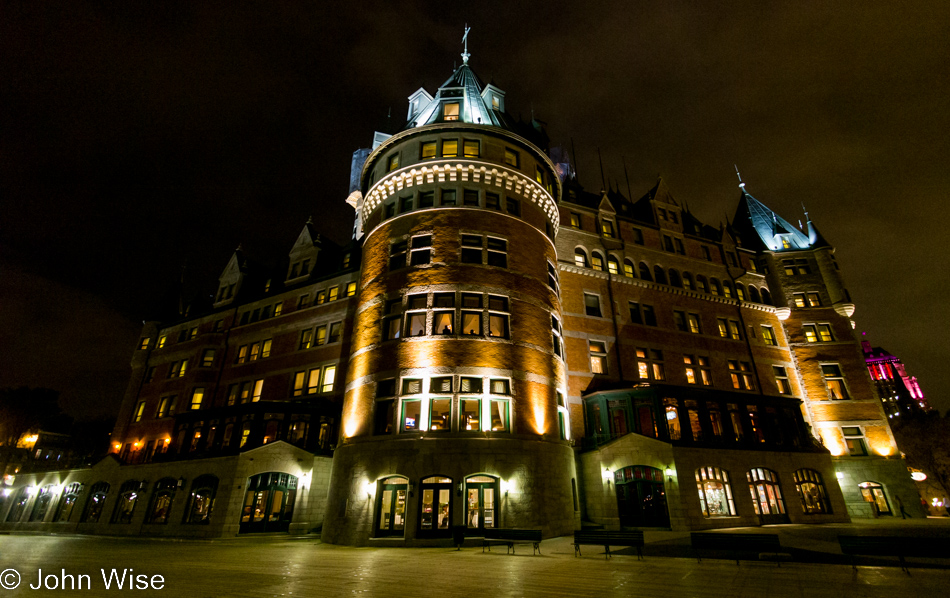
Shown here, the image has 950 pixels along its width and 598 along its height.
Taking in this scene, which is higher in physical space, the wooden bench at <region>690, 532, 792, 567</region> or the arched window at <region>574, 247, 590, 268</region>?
the arched window at <region>574, 247, 590, 268</region>

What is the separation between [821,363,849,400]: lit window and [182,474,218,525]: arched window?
45184 mm

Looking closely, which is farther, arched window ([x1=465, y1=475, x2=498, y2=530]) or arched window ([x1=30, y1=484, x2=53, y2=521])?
arched window ([x1=30, y1=484, x2=53, y2=521])

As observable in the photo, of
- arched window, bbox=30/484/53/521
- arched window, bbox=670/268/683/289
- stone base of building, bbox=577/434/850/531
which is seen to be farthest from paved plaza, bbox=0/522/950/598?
arched window, bbox=30/484/53/521

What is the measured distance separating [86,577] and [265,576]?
439cm

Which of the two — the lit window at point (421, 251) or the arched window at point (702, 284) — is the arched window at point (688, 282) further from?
the lit window at point (421, 251)

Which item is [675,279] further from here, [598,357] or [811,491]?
[811,491]

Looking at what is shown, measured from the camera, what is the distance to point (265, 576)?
11555mm

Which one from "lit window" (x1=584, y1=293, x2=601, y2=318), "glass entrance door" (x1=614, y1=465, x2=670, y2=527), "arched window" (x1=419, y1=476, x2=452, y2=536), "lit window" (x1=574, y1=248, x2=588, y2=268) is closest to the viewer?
"arched window" (x1=419, y1=476, x2=452, y2=536)

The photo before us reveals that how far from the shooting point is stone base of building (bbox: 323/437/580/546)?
19.3 meters

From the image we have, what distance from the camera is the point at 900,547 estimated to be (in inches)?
449

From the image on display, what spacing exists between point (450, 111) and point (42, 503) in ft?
148

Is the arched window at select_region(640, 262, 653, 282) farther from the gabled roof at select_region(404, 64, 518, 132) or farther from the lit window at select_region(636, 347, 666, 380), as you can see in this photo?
the gabled roof at select_region(404, 64, 518, 132)

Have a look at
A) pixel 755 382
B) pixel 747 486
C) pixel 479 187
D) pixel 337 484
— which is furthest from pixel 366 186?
pixel 755 382

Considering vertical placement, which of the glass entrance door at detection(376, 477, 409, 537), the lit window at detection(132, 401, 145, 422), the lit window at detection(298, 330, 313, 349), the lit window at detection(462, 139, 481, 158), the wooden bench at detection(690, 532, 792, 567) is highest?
the lit window at detection(462, 139, 481, 158)
